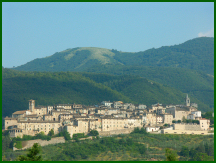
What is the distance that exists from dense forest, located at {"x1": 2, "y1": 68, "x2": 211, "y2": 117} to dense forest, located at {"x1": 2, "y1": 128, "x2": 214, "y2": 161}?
1256 inches

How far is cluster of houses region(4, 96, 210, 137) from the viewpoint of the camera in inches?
3327

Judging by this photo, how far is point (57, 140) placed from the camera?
81.9m

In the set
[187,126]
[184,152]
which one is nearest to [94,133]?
[184,152]

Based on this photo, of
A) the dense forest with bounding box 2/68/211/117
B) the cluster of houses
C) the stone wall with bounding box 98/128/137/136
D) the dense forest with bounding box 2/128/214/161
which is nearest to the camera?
the dense forest with bounding box 2/128/214/161

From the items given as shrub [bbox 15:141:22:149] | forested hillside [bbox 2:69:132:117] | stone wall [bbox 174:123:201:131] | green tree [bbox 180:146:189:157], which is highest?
forested hillside [bbox 2:69:132:117]

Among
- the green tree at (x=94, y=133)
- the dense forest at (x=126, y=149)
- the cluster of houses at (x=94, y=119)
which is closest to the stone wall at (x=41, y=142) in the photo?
the dense forest at (x=126, y=149)

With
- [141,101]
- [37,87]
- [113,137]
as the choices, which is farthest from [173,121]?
[37,87]

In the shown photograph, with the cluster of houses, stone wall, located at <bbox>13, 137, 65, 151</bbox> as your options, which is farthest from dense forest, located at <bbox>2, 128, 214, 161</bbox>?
the cluster of houses

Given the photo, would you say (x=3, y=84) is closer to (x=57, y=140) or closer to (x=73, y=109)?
(x=73, y=109)

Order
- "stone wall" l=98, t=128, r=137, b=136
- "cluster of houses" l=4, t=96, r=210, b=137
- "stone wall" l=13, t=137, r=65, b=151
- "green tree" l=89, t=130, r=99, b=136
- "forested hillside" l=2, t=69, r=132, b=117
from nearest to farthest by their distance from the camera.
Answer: "stone wall" l=13, t=137, r=65, b=151
"cluster of houses" l=4, t=96, r=210, b=137
"green tree" l=89, t=130, r=99, b=136
"stone wall" l=98, t=128, r=137, b=136
"forested hillside" l=2, t=69, r=132, b=117

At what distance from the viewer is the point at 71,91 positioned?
137 m

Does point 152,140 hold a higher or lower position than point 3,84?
lower

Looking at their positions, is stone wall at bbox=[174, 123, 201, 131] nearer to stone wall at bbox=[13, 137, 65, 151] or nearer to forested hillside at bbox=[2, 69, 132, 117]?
stone wall at bbox=[13, 137, 65, 151]

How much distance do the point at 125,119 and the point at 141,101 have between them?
46679 millimetres
